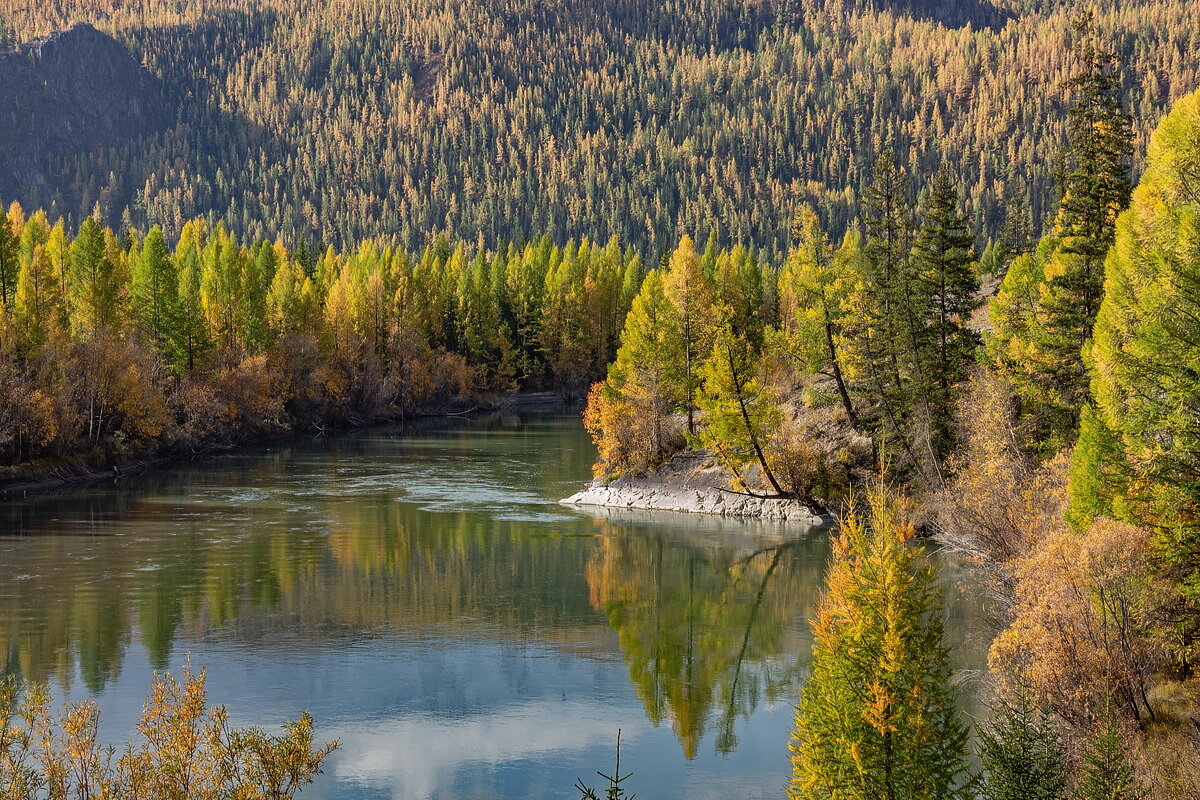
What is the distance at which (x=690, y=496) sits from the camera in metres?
70.7

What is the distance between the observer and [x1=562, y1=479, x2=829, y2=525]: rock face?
6644cm

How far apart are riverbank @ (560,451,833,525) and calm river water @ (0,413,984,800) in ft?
6.40

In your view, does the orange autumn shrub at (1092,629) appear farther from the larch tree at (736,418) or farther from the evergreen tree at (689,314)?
the evergreen tree at (689,314)

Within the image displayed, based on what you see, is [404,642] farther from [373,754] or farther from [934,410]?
[934,410]

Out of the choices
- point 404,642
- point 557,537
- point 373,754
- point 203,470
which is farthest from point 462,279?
point 373,754

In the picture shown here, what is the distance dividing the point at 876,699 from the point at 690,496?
48.3m

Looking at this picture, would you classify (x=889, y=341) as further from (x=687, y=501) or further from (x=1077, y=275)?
(x=687, y=501)

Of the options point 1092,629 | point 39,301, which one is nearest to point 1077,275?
point 1092,629

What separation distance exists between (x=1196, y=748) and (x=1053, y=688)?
3.55 m

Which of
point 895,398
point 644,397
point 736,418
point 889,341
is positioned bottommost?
point 736,418

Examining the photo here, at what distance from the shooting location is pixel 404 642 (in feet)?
140

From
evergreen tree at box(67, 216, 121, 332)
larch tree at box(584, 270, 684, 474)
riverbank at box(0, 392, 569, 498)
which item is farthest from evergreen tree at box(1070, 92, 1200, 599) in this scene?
evergreen tree at box(67, 216, 121, 332)

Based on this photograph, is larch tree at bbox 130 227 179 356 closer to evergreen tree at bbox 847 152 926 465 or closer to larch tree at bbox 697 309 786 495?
larch tree at bbox 697 309 786 495

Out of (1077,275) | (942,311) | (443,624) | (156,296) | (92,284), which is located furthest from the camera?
(156,296)
